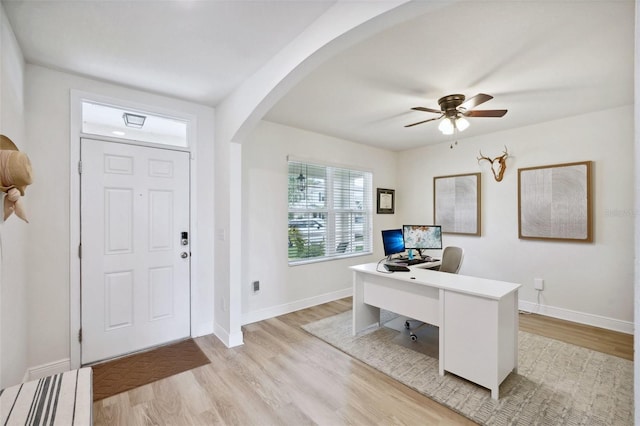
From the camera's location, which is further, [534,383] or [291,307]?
[291,307]

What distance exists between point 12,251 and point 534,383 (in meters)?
3.87

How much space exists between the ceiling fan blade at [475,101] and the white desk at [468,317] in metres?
1.51

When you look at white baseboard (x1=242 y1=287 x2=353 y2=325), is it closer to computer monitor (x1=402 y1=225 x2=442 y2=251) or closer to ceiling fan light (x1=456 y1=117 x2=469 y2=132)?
computer monitor (x1=402 y1=225 x2=442 y2=251)

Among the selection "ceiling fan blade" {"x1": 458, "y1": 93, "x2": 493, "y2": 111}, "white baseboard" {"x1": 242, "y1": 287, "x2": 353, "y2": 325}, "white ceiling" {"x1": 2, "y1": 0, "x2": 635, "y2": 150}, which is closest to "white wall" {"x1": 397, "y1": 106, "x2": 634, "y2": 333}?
"white ceiling" {"x1": 2, "y1": 0, "x2": 635, "y2": 150}

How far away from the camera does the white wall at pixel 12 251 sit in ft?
5.57

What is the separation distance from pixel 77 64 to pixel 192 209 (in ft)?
4.94

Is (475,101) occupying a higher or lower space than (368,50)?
lower

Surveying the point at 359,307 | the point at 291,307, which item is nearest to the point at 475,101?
the point at 359,307

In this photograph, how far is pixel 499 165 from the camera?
13.1 feet

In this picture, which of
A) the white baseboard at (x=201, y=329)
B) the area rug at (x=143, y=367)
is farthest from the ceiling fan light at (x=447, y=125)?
the white baseboard at (x=201, y=329)

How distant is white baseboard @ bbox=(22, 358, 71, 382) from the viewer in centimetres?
222

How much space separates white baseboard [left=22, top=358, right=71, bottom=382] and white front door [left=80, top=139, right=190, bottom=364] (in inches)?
5.1

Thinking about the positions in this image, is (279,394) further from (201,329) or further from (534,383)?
(534,383)

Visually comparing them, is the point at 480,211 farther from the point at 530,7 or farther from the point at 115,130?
the point at 115,130
